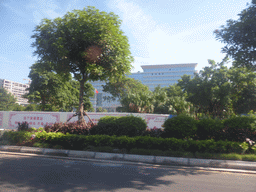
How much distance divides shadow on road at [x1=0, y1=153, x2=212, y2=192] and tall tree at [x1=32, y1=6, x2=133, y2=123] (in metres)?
4.75

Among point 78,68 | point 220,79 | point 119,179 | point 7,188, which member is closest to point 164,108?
point 220,79

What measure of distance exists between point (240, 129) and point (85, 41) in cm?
824

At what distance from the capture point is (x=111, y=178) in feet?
16.9

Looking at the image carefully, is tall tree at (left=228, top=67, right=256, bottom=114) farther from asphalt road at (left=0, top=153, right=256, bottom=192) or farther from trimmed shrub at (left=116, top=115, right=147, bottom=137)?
asphalt road at (left=0, top=153, right=256, bottom=192)

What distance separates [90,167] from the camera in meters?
6.34

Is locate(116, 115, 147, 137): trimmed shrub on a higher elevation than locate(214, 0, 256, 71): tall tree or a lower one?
lower

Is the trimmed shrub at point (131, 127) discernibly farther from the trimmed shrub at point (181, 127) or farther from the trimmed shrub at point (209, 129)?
the trimmed shrub at point (209, 129)

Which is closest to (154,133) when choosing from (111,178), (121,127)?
(121,127)

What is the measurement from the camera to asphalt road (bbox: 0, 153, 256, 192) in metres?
4.51

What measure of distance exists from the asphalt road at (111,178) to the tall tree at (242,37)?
5189 millimetres

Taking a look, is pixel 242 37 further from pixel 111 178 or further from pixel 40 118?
pixel 40 118

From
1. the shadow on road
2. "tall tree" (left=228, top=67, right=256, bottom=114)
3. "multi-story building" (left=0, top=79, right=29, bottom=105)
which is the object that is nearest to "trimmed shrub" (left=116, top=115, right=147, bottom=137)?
the shadow on road

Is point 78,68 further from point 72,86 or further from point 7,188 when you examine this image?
point 72,86

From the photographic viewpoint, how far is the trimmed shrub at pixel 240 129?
7.91m
